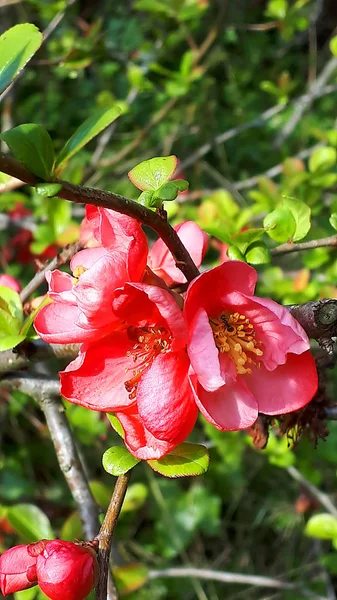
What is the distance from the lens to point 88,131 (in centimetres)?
59

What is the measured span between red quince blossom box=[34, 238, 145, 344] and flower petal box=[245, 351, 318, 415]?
17 cm

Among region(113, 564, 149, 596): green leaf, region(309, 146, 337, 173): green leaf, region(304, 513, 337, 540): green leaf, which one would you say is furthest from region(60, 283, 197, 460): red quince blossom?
region(309, 146, 337, 173): green leaf

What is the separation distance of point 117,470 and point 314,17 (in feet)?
7.68

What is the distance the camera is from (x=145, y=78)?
6.14 ft

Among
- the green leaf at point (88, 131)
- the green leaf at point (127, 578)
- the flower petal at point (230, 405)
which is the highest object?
the green leaf at point (88, 131)

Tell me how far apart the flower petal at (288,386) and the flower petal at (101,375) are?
0.14m

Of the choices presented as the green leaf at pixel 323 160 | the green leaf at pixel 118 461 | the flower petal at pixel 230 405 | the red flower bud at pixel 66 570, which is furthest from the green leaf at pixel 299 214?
the green leaf at pixel 323 160

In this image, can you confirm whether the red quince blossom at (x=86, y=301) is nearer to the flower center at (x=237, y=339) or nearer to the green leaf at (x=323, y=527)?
the flower center at (x=237, y=339)

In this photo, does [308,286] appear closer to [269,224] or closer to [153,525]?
[269,224]

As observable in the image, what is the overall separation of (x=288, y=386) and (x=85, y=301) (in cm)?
23

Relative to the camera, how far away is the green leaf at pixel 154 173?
22.1 inches

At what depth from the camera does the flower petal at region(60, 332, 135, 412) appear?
0.59 meters

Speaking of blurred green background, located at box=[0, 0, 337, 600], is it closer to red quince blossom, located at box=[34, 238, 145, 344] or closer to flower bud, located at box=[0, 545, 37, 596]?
red quince blossom, located at box=[34, 238, 145, 344]

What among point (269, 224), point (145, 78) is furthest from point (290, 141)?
point (269, 224)
